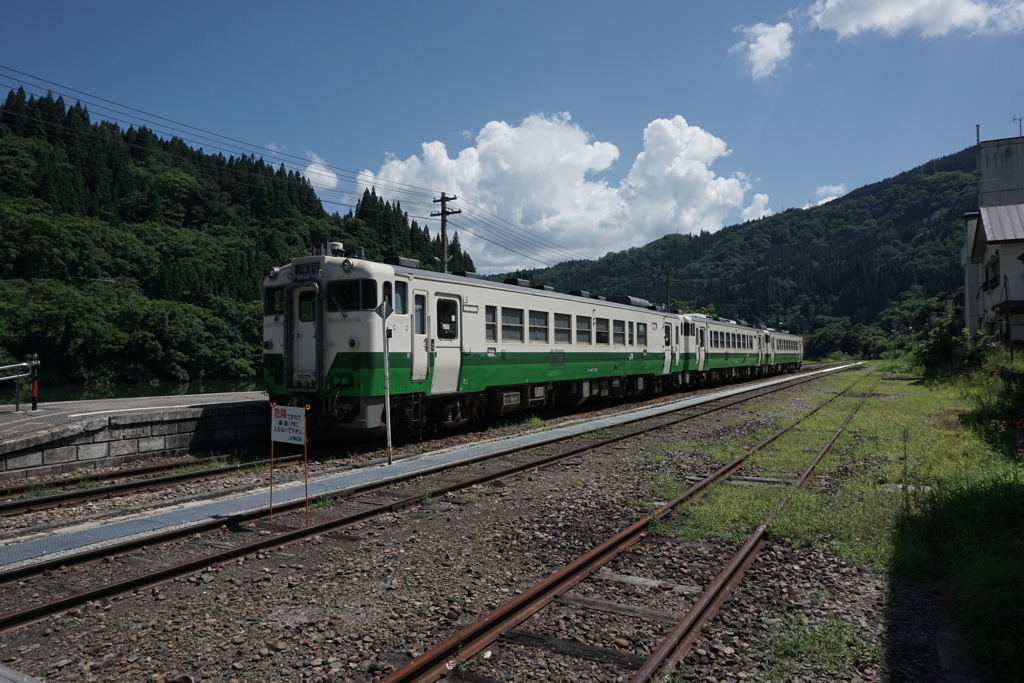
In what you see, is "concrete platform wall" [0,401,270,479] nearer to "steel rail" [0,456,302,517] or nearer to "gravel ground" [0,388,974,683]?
"steel rail" [0,456,302,517]

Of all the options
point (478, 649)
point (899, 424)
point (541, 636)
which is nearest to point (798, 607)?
point (541, 636)

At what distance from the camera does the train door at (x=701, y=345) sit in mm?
27297

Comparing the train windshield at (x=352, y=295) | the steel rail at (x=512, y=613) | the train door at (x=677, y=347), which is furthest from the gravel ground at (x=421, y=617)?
the train door at (x=677, y=347)

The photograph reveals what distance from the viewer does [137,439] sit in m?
10.9

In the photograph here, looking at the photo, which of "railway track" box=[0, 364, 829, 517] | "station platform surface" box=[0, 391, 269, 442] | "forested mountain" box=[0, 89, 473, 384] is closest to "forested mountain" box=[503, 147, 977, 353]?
"forested mountain" box=[0, 89, 473, 384]

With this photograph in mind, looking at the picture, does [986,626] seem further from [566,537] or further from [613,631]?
[566,537]

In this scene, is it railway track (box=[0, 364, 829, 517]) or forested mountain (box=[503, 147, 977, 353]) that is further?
forested mountain (box=[503, 147, 977, 353])

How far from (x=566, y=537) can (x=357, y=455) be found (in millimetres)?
6031

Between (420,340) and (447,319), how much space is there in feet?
3.13

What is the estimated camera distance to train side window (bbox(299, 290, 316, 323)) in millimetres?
11852

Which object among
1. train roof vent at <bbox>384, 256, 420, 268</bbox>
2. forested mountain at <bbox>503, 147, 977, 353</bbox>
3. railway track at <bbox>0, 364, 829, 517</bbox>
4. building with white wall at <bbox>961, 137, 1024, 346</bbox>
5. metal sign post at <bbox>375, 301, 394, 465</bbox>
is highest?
forested mountain at <bbox>503, 147, 977, 353</bbox>

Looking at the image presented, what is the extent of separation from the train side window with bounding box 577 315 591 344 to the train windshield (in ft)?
24.9

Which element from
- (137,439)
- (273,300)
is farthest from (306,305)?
(137,439)

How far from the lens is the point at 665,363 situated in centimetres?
2398
